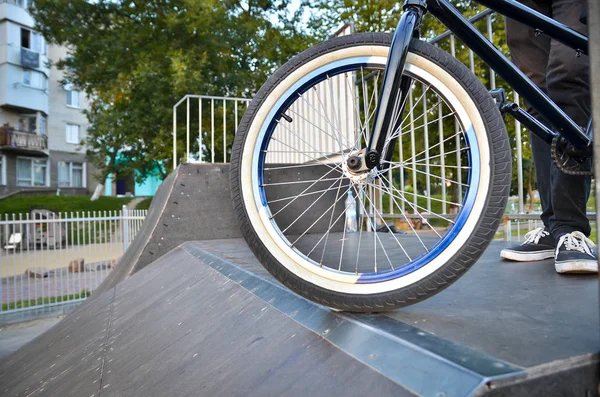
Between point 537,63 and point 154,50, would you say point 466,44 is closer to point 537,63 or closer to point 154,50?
point 537,63

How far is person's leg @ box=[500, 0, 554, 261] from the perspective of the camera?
1927mm

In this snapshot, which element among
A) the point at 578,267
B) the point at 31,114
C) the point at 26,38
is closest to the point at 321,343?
the point at 578,267

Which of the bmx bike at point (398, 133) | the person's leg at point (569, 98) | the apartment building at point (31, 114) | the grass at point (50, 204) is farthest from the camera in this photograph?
the apartment building at point (31, 114)

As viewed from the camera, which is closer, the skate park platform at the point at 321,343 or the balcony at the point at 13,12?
the skate park platform at the point at 321,343

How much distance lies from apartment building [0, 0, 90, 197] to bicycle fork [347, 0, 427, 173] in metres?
26.6

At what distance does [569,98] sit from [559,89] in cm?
5

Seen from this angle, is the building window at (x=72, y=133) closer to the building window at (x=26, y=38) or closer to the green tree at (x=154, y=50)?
the building window at (x=26, y=38)

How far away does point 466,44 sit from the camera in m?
1.21

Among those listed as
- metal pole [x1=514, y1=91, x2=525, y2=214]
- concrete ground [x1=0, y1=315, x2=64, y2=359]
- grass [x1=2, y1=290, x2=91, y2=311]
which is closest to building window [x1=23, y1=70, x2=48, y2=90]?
grass [x1=2, y1=290, x2=91, y2=311]

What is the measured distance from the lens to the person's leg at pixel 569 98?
1605 millimetres

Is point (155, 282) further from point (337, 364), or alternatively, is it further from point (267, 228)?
point (337, 364)

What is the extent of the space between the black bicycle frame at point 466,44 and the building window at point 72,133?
108 ft

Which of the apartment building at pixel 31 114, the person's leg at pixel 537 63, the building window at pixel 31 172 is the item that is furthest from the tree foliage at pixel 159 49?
the building window at pixel 31 172

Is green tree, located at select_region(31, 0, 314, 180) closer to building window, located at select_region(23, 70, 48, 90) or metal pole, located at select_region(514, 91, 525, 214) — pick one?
metal pole, located at select_region(514, 91, 525, 214)
